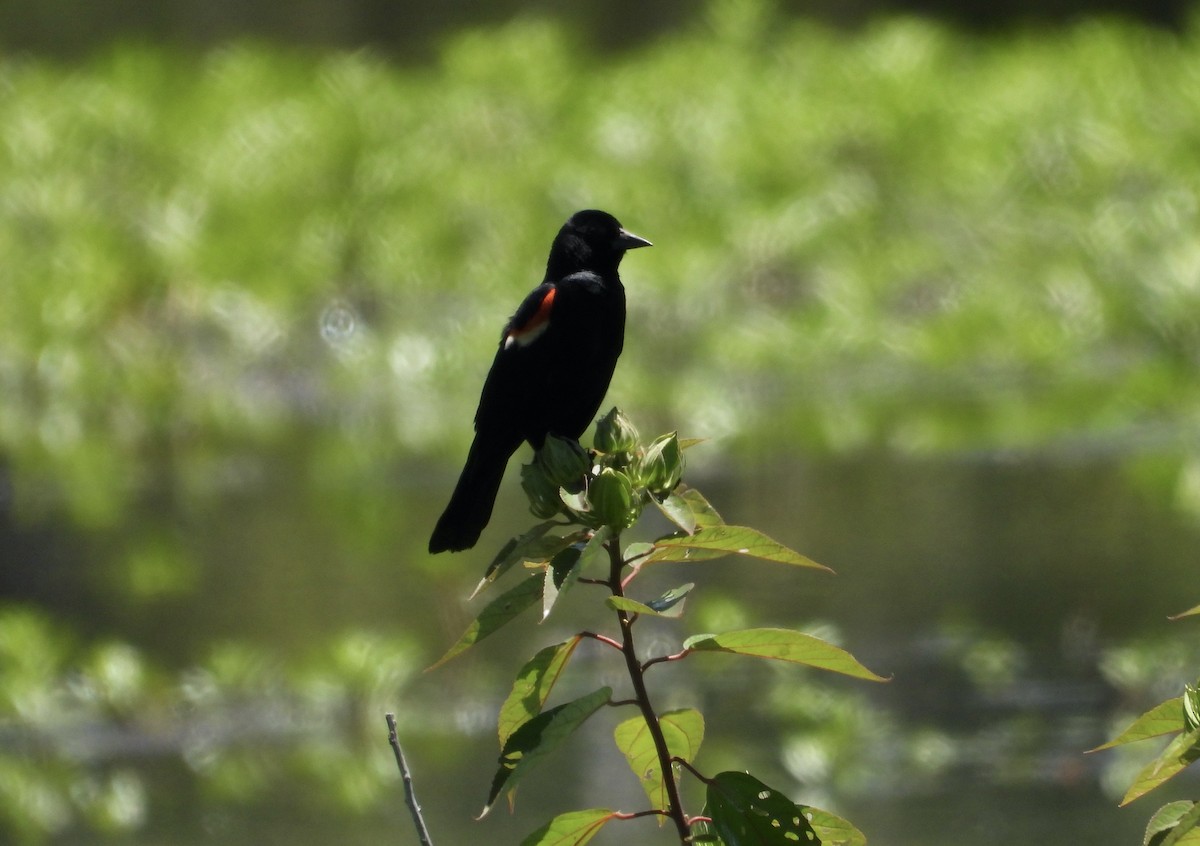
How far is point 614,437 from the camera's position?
112 centimetres

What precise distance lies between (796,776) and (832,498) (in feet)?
5.41

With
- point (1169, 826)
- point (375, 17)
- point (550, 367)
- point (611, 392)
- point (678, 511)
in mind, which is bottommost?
point (1169, 826)

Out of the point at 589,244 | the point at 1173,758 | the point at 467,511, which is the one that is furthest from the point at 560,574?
the point at 589,244

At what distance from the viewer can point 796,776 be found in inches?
108

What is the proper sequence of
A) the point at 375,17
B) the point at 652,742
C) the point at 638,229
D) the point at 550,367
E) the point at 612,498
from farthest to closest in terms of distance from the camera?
the point at 375,17 < the point at 638,229 < the point at 550,367 < the point at 652,742 < the point at 612,498

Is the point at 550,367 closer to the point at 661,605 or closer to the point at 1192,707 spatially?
the point at 661,605

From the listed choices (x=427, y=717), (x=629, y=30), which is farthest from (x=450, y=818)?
Result: (x=629, y=30)

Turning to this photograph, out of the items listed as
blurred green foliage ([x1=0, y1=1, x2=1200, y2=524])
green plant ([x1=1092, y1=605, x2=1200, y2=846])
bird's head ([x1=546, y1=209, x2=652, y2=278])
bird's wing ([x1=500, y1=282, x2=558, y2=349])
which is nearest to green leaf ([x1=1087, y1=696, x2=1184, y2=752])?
green plant ([x1=1092, y1=605, x2=1200, y2=846])

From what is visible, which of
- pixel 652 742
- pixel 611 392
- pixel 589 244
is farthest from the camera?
pixel 611 392

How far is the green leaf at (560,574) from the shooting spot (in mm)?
1018

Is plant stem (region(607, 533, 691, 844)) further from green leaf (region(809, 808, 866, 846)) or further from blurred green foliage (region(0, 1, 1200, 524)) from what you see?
blurred green foliage (region(0, 1, 1200, 524))

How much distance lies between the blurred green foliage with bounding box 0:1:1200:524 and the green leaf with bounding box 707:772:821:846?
3.60 meters

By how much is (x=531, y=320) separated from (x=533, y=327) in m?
0.02

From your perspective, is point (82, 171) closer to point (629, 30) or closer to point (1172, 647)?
point (629, 30)
